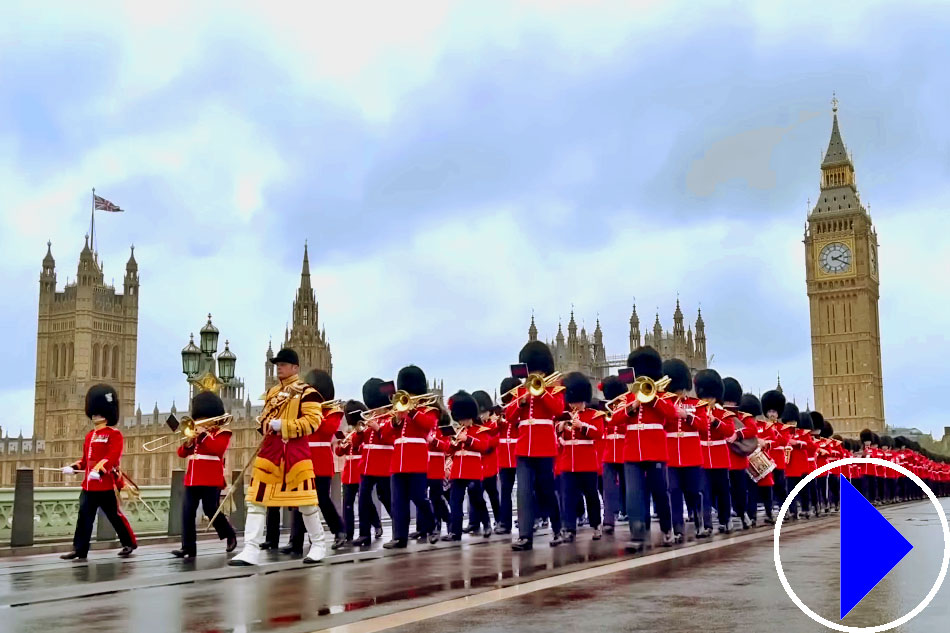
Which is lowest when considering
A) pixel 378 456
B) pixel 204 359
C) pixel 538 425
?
pixel 378 456

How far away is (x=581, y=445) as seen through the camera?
13.4 metres

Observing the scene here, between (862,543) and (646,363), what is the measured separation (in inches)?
266

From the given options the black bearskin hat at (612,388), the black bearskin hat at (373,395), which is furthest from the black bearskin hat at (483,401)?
the black bearskin hat at (373,395)

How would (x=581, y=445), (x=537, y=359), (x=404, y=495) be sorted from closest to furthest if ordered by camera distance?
1. (x=537, y=359)
2. (x=404, y=495)
3. (x=581, y=445)

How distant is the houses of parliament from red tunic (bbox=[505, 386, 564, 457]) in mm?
68511

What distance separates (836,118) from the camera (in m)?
108

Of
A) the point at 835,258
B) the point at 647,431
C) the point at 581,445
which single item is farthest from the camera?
the point at 835,258

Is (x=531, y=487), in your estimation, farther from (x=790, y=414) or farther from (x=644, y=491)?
(x=790, y=414)

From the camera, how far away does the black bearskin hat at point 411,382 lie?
40.5 feet

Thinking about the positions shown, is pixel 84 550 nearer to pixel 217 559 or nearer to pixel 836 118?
pixel 217 559

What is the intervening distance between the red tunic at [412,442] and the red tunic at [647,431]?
2223 mm

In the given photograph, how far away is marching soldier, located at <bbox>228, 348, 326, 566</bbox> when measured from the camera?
9523mm

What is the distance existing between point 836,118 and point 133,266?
75.8 metres

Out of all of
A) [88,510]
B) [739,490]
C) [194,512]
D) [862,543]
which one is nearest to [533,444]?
[194,512]
